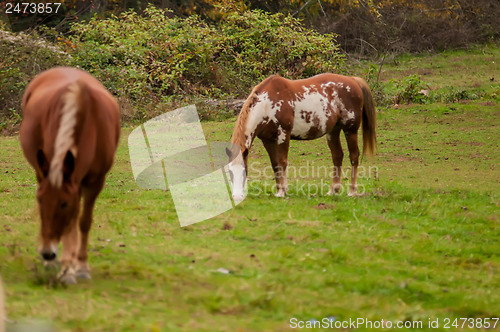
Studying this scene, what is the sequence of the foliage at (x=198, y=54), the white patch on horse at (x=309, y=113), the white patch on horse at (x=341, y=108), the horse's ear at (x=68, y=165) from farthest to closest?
1. the foliage at (x=198, y=54)
2. the white patch on horse at (x=341, y=108)
3. the white patch on horse at (x=309, y=113)
4. the horse's ear at (x=68, y=165)

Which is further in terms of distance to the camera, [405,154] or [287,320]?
[405,154]

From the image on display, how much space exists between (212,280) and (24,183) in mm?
6960

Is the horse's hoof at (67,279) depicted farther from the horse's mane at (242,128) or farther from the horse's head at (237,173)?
the horse's mane at (242,128)

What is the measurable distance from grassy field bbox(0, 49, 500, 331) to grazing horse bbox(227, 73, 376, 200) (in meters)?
0.65

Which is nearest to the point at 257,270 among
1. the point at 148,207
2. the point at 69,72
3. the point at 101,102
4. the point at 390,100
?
the point at 101,102

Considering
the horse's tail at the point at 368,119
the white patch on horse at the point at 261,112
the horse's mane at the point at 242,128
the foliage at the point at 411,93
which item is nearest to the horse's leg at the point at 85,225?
the horse's mane at the point at 242,128

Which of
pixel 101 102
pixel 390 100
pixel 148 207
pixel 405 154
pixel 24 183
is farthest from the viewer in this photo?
pixel 390 100

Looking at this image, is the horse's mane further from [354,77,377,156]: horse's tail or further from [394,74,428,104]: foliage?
[394,74,428,104]: foliage

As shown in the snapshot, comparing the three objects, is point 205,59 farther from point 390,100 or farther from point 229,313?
point 229,313

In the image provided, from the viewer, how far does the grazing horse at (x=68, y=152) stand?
4633mm

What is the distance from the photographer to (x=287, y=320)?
468 centimetres

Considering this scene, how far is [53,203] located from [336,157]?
6.46 m

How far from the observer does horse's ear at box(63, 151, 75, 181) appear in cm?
464

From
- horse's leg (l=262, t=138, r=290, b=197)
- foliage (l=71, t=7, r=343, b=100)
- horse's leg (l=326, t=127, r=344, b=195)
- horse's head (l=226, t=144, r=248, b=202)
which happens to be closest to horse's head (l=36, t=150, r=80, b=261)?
horse's head (l=226, t=144, r=248, b=202)
